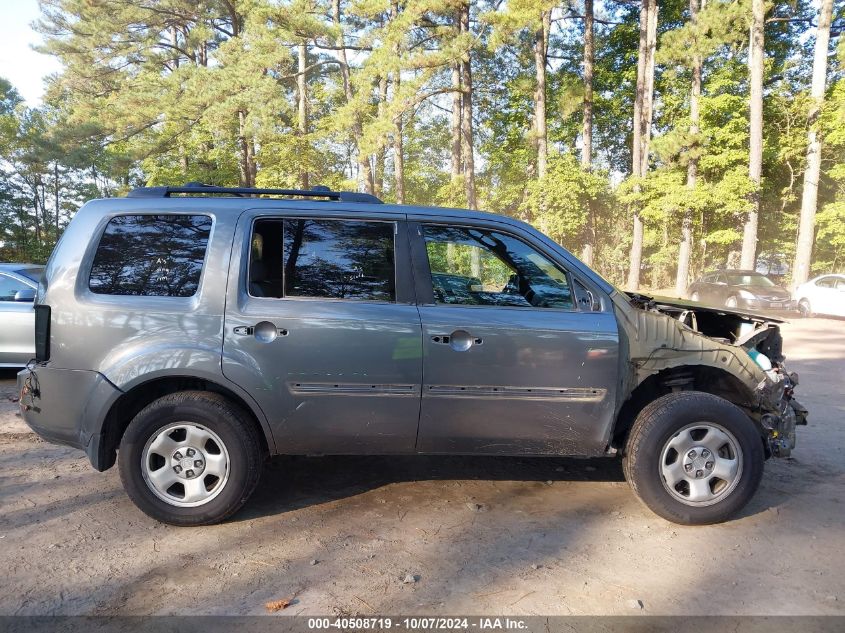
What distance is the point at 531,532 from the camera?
326 centimetres

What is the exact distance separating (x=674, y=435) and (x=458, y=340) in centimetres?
144

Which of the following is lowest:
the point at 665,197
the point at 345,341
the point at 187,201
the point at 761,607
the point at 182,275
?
the point at 761,607

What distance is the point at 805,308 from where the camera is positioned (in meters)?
17.4

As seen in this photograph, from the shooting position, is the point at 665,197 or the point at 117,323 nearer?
the point at 117,323

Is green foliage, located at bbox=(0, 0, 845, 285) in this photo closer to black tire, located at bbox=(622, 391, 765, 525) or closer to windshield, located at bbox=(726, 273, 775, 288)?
windshield, located at bbox=(726, 273, 775, 288)

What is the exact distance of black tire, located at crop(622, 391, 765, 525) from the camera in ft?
10.9

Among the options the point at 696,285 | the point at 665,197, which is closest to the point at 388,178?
the point at 665,197

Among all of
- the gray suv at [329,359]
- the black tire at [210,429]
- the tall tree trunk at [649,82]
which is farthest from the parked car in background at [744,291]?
the black tire at [210,429]

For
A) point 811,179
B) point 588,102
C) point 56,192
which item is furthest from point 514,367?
point 56,192

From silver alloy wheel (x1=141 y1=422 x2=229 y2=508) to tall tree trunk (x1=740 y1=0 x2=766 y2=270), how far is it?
21.4 meters

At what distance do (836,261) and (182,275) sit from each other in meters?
30.7

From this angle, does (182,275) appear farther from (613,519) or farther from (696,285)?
(696,285)

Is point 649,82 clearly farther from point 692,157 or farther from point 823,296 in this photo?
point 823,296

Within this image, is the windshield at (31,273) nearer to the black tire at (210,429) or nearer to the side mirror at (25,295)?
the side mirror at (25,295)
